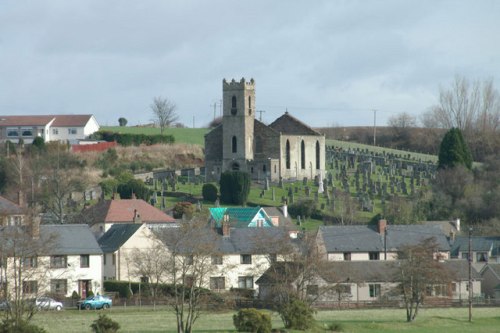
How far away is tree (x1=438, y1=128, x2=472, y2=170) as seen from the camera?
402 ft

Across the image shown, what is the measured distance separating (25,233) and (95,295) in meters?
8.90

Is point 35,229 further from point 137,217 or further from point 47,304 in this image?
point 137,217

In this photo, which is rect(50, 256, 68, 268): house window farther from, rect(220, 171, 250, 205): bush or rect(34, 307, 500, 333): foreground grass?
rect(220, 171, 250, 205): bush

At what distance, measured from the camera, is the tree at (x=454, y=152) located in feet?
402

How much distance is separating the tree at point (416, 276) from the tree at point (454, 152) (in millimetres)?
53492

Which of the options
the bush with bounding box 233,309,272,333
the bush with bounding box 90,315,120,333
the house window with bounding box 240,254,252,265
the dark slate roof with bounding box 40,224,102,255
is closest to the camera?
the bush with bounding box 90,315,120,333

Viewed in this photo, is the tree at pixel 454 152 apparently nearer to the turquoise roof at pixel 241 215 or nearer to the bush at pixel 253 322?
the turquoise roof at pixel 241 215

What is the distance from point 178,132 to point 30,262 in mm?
116988

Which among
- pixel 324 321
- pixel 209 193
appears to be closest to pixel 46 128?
pixel 209 193

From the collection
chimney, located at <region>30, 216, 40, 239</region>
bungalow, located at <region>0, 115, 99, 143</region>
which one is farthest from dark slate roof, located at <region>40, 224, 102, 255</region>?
bungalow, located at <region>0, 115, 99, 143</region>

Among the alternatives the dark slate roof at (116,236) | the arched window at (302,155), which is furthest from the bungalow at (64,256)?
the arched window at (302,155)

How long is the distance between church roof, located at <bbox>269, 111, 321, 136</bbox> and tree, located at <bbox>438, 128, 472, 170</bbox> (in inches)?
793

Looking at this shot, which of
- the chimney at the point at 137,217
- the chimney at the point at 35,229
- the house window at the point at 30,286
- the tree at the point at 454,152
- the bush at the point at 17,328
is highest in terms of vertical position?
the tree at the point at 454,152

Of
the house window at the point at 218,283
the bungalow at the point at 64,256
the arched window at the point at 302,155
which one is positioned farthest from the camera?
the arched window at the point at 302,155
